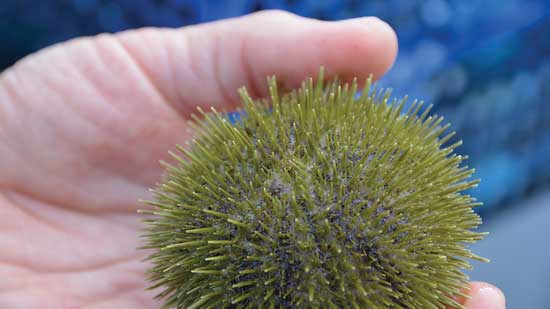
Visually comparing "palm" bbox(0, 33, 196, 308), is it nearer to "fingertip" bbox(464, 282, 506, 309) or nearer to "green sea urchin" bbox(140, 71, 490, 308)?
"green sea urchin" bbox(140, 71, 490, 308)

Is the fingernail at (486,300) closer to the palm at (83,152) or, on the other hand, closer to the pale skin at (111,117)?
the pale skin at (111,117)

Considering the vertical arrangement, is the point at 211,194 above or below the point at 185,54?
below

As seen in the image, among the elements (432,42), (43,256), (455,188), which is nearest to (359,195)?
(455,188)

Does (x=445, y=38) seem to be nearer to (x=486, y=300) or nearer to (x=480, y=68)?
(x=480, y=68)

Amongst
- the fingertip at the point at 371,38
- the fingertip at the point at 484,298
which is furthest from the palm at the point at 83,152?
the fingertip at the point at 484,298

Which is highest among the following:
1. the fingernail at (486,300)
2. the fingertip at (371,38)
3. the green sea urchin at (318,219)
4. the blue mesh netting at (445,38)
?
the blue mesh netting at (445,38)

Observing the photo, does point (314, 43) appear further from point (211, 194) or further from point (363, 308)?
point (363, 308)

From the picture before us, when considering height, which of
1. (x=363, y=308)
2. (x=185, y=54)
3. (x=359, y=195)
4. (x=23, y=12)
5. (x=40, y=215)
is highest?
(x=23, y=12)

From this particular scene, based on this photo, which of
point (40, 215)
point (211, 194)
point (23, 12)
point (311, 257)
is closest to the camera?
point (311, 257)

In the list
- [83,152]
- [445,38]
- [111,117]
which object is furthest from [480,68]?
[83,152]
